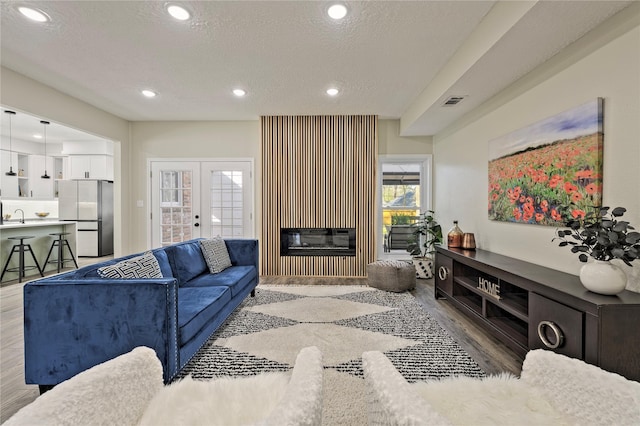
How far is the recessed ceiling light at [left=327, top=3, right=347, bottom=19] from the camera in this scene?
220cm

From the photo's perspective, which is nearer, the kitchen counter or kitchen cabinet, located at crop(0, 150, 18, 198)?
the kitchen counter

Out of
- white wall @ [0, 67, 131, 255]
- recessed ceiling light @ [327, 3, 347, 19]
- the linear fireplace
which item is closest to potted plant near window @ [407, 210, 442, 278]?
the linear fireplace

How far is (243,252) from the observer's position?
3.69 m

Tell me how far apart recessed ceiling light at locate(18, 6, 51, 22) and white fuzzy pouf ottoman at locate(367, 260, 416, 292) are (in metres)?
4.04

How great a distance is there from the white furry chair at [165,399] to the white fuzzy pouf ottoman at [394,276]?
287 centimetres

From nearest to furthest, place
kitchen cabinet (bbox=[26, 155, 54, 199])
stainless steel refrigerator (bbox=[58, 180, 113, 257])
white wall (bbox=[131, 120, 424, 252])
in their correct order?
white wall (bbox=[131, 120, 424, 252]), stainless steel refrigerator (bbox=[58, 180, 113, 257]), kitchen cabinet (bbox=[26, 155, 54, 199])

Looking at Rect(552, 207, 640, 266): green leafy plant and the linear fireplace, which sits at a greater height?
Rect(552, 207, 640, 266): green leafy plant

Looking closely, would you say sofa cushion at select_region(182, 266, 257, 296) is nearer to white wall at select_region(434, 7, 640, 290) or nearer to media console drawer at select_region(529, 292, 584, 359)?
media console drawer at select_region(529, 292, 584, 359)

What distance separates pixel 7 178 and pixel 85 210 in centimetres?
163

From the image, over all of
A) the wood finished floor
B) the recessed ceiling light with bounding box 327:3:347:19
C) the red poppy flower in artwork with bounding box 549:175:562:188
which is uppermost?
the recessed ceiling light with bounding box 327:3:347:19

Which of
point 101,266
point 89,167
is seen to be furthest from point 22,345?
point 89,167

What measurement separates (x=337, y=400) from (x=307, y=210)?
3439 millimetres

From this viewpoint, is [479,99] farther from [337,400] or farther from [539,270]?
[337,400]

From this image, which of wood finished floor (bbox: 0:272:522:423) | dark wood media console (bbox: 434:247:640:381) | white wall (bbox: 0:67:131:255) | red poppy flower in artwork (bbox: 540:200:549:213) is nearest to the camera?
dark wood media console (bbox: 434:247:640:381)
